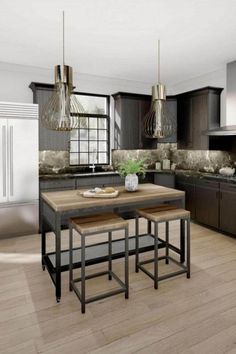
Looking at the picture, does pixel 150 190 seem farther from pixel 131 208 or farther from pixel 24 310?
pixel 24 310

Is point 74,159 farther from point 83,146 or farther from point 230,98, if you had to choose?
point 230,98

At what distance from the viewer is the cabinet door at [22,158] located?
13.9 ft

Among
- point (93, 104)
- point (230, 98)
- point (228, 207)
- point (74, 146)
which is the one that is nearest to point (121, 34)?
point (230, 98)

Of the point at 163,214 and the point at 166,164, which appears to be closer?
the point at 163,214

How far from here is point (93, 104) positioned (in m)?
5.82

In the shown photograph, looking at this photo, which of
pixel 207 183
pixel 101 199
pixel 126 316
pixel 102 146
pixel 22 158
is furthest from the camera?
pixel 102 146

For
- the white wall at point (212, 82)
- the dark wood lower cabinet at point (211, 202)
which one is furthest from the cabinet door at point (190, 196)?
the white wall at point (212, 82)

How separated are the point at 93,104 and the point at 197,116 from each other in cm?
223

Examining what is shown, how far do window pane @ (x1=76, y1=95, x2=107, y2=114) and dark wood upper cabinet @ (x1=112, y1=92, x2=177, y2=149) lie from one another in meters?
0.28

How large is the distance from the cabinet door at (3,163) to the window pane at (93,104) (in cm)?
200

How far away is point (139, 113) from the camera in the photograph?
5.82 metres

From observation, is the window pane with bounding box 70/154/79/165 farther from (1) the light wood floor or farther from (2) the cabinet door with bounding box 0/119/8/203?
(1) the light wood floor

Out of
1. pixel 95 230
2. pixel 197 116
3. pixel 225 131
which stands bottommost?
pixel 95 230

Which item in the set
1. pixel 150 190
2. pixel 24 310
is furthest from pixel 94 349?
pixel 150 190
